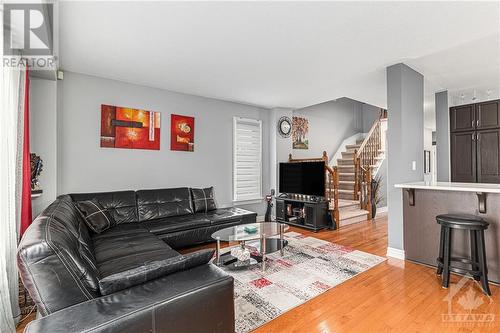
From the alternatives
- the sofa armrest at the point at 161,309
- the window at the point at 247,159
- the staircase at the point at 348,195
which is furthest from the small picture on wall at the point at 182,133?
the staircase at the point at 348,195

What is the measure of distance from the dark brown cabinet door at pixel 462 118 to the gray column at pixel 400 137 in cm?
200

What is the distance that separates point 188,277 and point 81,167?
3105mm

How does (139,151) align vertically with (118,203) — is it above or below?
above

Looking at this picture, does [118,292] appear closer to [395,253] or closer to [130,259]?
[130,259]

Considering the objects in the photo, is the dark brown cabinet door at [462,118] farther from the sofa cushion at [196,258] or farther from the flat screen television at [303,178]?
the sofa cushion at [196,258]

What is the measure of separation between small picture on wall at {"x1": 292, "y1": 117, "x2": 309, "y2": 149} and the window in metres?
1.21

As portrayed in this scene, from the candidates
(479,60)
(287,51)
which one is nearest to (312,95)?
(287,51)

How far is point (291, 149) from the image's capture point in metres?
6.15

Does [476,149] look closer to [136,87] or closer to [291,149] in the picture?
[291,149]

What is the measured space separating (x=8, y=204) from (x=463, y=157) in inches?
261

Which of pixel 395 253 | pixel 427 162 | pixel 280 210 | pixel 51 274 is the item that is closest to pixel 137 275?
pixel 51 274

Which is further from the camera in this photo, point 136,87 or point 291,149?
point 291,149

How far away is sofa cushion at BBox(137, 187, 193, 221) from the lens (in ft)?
12.5

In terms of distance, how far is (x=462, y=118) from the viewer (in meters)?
4.76
